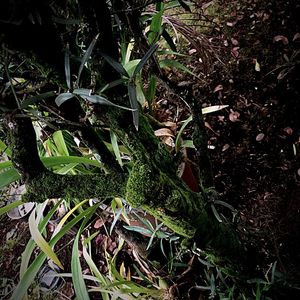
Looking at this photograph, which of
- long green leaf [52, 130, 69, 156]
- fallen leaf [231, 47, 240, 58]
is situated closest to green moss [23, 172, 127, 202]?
long green leaf [52, 130, 69, 156]

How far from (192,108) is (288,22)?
0.84 meters

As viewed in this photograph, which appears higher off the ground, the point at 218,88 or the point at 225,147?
the point at 218,88

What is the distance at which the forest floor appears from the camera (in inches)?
46.8

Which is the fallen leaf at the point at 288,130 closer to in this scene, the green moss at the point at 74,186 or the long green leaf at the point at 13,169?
the long green leaf at the point at 13,169

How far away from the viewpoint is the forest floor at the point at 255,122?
1189 mm

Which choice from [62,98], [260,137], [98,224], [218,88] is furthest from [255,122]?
[62,98]

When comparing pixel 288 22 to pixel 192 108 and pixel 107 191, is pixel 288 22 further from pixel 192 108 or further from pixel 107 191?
pixel 107 191

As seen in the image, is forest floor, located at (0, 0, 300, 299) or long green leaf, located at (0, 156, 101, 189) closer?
long green leaf, located at (0, 156, 101, 189)

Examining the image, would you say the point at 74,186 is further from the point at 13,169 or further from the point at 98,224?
the point at 98,224

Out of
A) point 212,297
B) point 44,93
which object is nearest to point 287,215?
point 212,297

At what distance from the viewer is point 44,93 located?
0.58m

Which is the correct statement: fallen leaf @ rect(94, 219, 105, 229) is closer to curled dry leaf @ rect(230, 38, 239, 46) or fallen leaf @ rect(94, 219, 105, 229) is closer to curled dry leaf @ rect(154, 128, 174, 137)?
curled dry leaf @ rect(154, 128, 174, 137)

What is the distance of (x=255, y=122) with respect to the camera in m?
1.40

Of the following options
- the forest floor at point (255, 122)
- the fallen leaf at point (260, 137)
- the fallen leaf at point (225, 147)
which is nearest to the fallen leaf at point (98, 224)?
the forest floor at point (255, 122)
